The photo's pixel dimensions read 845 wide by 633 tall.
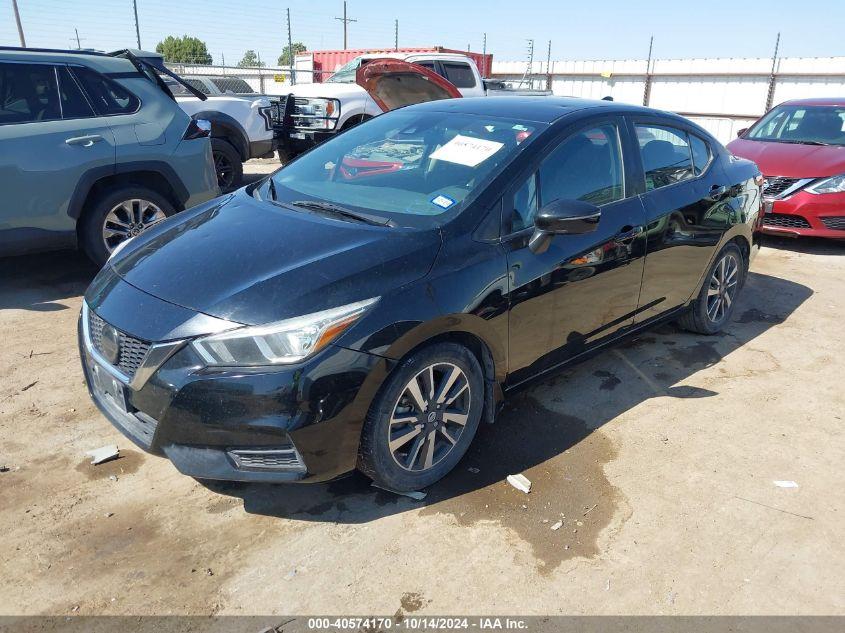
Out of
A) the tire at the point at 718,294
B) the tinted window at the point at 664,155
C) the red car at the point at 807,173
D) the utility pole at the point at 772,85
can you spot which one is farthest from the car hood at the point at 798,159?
the utility pole at the point at 772,85

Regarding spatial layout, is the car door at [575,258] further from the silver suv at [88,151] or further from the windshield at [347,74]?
the windshield at [347,74]

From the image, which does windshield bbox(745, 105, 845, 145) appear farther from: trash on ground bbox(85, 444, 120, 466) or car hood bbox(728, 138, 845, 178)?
trash on ground bbox(85, 444, 120, 466)

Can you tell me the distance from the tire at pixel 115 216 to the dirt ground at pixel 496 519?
1477 millimetres

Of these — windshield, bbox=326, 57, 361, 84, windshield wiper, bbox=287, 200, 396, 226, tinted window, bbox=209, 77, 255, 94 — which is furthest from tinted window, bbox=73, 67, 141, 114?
tinted window, bbox=209, 77, 255, 94

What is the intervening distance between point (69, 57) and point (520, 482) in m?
4.97

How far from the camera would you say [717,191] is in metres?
4.56

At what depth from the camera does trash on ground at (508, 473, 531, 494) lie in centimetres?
309

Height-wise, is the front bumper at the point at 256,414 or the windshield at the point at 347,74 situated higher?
the windshield at the point at 347,74

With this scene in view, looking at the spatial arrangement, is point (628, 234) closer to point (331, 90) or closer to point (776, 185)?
point (776, 185)

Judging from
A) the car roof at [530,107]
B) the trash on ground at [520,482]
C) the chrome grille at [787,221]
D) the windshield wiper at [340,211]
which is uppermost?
the car roof at [530,107]

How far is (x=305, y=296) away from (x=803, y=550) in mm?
2290

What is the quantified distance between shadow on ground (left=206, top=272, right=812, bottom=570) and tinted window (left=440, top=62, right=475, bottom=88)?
9.20 meters

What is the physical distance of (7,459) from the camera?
320 cm

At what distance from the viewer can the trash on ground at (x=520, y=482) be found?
3.09 m
